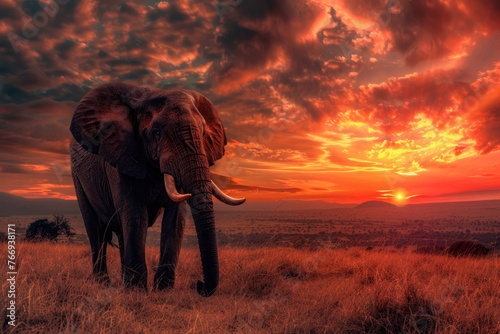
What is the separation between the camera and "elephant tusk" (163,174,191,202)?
5.40 meters

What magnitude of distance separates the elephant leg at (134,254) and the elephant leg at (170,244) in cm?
33

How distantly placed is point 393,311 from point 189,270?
4.71 metres

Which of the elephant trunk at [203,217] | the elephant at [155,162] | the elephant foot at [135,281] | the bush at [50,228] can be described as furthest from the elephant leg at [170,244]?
the bush at [50,228]

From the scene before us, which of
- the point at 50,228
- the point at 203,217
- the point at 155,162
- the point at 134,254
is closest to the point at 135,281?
the point at 134,254

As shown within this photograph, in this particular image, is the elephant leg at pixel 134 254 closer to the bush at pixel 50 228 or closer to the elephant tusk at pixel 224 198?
the elephant tusk at pixel 224 198

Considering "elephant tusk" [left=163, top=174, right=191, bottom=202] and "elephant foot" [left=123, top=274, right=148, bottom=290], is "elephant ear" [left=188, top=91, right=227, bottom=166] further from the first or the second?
"elephant foot" [left=123, top=274, right=148, bottom=290]

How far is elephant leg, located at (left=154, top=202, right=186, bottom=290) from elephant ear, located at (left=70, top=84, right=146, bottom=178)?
96 centimetres

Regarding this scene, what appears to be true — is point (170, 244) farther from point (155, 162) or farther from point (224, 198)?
point (155, 162)

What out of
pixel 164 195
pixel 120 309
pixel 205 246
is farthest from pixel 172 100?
pixel 120 309

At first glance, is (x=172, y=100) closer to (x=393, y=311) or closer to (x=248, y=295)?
(x=248, y=295)

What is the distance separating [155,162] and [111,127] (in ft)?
3.58

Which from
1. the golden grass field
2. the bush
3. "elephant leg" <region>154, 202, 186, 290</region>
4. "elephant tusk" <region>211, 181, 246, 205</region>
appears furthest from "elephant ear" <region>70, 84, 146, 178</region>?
the bush

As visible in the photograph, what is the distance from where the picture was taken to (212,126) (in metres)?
7.07

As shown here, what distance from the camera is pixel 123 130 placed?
6.39 metres
